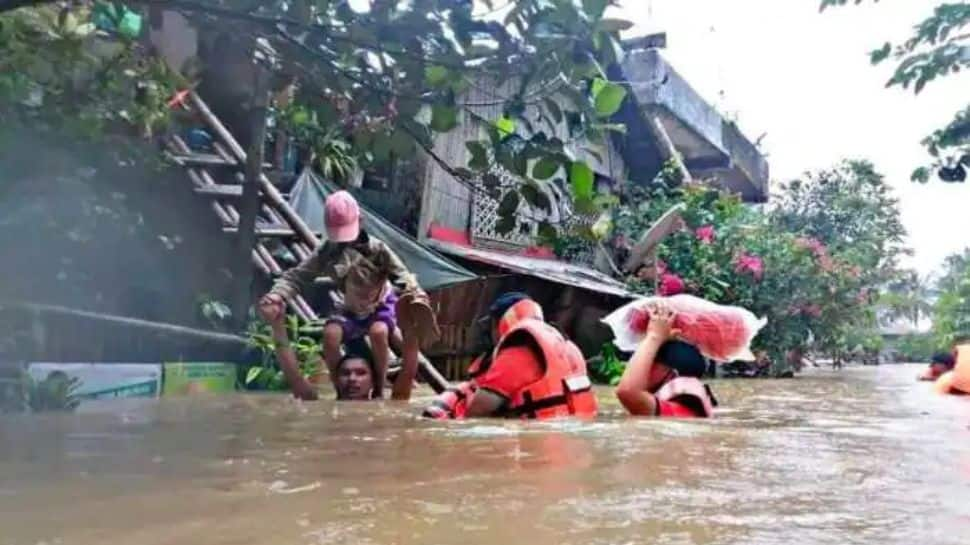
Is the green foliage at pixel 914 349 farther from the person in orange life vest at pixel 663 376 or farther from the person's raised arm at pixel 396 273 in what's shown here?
the person in orange life vest at pixel 663 376

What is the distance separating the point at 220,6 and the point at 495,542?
218 centimetres

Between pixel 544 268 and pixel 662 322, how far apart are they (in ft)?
24.1

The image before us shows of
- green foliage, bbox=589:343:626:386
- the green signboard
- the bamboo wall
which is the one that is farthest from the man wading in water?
green foliage, bbox=589:343:626:386

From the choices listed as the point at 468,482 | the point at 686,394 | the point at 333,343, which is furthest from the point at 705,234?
the point at 468,482

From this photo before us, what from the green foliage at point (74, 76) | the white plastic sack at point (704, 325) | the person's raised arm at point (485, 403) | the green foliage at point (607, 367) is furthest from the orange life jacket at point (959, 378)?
the green foliage at point (74, 76)

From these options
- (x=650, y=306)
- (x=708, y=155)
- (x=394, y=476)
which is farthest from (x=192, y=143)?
(x=708, y=155)

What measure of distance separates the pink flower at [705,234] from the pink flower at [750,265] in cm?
48

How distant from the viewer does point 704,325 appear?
484cm

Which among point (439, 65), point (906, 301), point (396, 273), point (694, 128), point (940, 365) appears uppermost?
point (694, 128)

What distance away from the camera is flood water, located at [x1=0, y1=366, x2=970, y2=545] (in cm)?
190

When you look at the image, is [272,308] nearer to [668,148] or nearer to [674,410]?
[674,410]

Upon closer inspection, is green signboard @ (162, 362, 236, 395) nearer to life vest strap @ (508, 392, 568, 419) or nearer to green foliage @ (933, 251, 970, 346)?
life vest strap @ (508, 392, 568, 419)

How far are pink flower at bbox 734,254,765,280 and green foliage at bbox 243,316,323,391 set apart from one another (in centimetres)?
804

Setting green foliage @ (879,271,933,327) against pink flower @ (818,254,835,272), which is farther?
green foliage @ (879,271,933,327)
